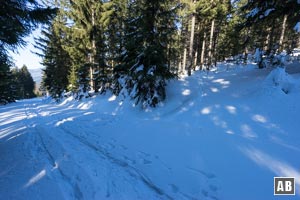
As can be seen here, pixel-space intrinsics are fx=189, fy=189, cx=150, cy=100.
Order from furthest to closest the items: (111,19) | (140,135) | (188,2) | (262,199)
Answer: (111,19)
(188,2)
(140,135)
(262,199)

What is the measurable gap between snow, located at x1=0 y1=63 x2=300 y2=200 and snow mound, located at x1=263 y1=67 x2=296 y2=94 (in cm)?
3

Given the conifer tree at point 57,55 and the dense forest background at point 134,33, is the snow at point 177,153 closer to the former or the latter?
the dense forest background at point 134,33

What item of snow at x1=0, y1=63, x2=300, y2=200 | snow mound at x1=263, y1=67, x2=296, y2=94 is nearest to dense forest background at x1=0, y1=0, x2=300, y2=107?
snow mound at x1=263, y1=67, x2=296, y2=94

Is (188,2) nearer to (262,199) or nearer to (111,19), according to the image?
(111,19)

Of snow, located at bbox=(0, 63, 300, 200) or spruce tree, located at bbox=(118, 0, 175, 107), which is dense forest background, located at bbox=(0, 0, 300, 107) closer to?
spruce tree, located at bbox=(118, 0, 175, 107)

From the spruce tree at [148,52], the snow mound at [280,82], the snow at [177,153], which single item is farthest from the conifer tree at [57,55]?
the snow mound at [280,82]

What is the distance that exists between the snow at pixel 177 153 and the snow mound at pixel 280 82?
3cm

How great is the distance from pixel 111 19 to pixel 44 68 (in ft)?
66.1

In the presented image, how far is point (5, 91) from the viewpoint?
34281 millimetres

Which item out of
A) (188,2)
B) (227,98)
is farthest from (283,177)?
(188,2)

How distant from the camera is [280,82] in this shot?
23.7ft

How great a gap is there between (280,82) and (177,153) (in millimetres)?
5261

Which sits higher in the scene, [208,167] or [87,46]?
[87,46]

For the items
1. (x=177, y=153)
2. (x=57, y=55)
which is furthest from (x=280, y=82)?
(x=57, y=55)
